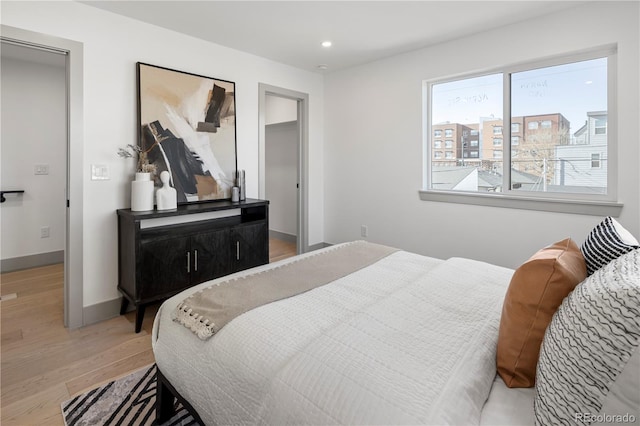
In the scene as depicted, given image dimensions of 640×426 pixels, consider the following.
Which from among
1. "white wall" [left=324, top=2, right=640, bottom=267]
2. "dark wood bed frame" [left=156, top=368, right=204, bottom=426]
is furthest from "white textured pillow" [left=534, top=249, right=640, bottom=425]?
"white wall" [left=324, top=2, right=640, bottom=267]

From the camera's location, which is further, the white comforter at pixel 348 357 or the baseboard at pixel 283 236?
the baseboard at pixel 283 236

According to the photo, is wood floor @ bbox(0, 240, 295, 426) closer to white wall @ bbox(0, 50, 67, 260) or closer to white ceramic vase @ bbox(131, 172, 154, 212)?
white ceramic vase @ bbox(131, 172, 154, 212)

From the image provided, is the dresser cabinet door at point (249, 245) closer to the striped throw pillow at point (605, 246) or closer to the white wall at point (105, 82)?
the white wall at point (105, 82)

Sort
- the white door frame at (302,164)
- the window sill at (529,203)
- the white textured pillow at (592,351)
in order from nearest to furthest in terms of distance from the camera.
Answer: the white textured pillow at (592,351)
the window sill at (529,203)
the white door frame at (302,164)

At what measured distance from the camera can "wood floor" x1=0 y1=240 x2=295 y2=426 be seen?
181 cm

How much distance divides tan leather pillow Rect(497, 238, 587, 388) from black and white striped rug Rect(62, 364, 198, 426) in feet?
4.67

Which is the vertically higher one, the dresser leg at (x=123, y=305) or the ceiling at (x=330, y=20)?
the ceiling at (x=330, y=20)

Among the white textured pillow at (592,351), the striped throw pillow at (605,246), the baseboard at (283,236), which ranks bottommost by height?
the baseboard at (283,236)

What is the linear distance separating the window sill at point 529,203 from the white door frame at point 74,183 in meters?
3.15

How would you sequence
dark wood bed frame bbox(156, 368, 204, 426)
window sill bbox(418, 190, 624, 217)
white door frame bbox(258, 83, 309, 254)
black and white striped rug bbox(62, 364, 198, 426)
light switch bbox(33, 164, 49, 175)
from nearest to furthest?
1. dark wood bed frame bbox(156, 368, 204, 426)
2. black and white striped rug bbox(62, 364, 198, 426)
3. window sill bbox(418, 190, 624, 217)
4. light switch bbox(33, 164, 49, 175)
5. white door frame bbox(258, 83, 309, 254)

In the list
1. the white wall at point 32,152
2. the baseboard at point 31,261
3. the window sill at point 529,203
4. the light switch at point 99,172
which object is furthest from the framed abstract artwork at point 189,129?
the baseboard at point 31,261

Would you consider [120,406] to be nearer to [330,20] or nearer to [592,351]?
[592,351]

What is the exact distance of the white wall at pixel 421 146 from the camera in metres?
2.56

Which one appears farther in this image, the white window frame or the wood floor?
the white window frame
